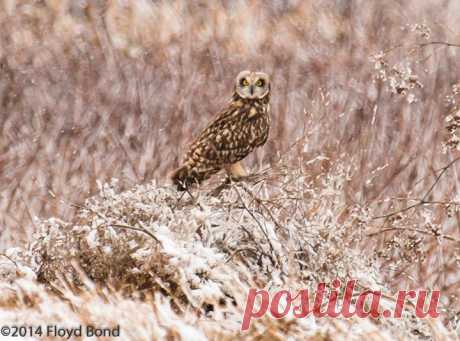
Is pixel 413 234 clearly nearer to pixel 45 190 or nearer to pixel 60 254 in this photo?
pixel 60 254

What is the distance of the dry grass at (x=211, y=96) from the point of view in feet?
20.6

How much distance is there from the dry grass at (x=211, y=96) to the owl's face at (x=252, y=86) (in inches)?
40.6

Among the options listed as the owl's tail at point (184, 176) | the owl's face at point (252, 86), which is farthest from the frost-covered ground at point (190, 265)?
the owl's face at point (252, 86)

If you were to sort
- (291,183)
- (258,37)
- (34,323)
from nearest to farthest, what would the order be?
(34,323)
(291,183)
(258,37)

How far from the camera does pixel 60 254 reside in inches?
153

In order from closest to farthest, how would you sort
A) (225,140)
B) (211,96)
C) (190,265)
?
(190,265), (225,140), (211,96)

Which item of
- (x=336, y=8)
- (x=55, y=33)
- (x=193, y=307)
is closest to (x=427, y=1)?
(x=336, y=8)

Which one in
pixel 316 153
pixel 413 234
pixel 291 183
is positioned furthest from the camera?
pixel 316 153

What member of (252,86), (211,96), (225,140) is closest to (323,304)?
(225,140)

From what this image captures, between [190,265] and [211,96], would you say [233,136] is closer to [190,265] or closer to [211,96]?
[190,265]

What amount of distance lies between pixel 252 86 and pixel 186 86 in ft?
9.39

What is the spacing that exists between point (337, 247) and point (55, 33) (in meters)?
4.55

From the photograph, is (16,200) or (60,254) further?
(16,200)

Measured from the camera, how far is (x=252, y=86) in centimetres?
443
